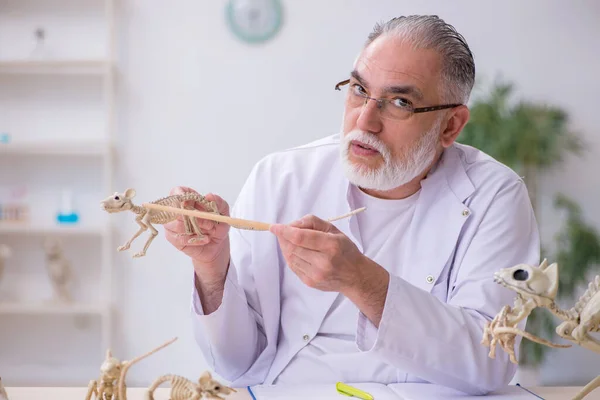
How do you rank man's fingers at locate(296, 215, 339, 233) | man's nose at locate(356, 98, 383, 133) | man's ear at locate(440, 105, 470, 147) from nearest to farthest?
man's fingers at locate(296, 215, 339, 233), man's nose at locate(356, 98, 383, 133), man's ear at locate(440, 105, 470, 147)

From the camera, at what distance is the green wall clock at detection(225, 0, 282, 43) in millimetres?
4625

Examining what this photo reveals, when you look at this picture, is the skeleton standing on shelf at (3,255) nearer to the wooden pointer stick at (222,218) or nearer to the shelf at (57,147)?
the shelf at (57,147)

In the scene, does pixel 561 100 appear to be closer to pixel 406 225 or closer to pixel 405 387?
pixel 406 225

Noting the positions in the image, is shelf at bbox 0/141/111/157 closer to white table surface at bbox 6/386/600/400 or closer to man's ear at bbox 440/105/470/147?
man's ear at bbox 440/105/470/147

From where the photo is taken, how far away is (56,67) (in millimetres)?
4582

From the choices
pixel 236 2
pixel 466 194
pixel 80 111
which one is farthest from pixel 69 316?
pixel 466 194

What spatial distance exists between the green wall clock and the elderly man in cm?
265

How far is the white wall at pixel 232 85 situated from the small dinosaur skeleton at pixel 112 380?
138 inches

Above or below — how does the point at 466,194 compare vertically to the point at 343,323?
above

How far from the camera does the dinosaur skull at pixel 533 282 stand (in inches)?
45.5

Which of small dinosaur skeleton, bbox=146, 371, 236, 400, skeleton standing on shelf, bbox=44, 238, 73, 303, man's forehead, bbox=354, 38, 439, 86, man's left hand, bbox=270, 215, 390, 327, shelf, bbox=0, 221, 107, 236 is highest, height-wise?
man's forehead, bbox=354, 38, 439, 86

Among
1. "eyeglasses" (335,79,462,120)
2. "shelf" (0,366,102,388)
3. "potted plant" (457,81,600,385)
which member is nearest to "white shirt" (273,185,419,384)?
"eyeglasses" (335,79,462,120)

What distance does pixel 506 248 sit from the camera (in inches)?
73.3

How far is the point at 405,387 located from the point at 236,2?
3.51 meters
